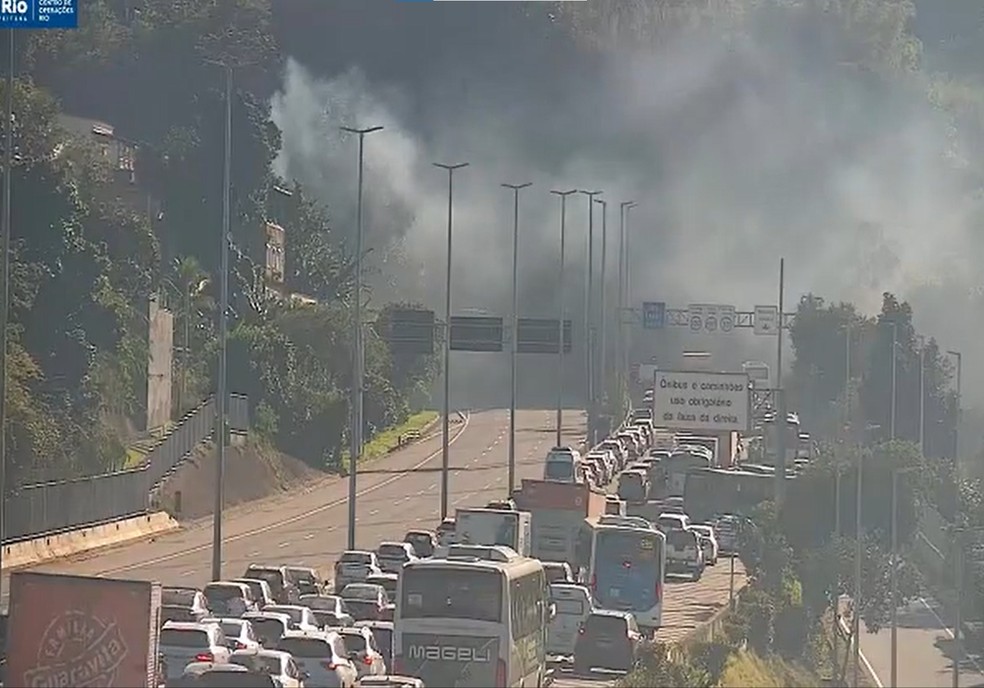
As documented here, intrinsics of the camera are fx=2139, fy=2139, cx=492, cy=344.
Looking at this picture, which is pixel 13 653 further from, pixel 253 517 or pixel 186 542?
pixel 253 517

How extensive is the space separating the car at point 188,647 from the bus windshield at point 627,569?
16.7 meters

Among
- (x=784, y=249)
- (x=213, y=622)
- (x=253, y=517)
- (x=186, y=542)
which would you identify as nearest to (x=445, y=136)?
(x=784, y=249)

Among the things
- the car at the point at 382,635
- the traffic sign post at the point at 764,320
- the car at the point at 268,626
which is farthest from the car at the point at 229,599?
the traffic sign post at the point at 764,320

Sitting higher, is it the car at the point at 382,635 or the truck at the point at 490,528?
the truck at the point at 490,528

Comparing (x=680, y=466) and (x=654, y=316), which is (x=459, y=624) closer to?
(x=680, y=466)

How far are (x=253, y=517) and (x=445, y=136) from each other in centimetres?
7220

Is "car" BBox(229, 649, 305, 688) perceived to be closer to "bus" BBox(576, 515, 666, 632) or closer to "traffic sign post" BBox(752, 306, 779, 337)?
"bus" BBox(576, 515, 666, 632)

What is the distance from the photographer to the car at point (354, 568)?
1826 inches

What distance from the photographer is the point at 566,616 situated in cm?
3981

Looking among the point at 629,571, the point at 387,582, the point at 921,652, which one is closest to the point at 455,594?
the point at 387,582

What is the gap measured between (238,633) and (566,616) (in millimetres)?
10302

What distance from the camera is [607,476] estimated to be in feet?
257

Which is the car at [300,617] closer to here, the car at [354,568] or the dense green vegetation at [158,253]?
the car at [354,568]

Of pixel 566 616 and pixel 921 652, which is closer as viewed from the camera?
pixel 566 616
